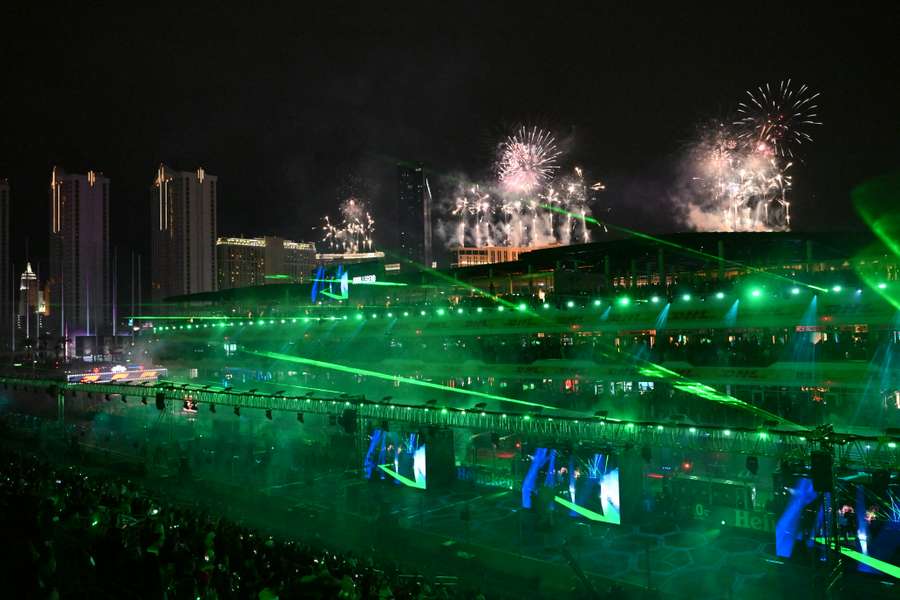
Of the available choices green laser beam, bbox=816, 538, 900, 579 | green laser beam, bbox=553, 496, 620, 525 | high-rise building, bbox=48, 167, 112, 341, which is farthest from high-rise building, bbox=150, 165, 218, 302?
green laser beam, bbox=816, 538, 900, 579

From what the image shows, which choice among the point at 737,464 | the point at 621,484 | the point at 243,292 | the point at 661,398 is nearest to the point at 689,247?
the point at 661,398

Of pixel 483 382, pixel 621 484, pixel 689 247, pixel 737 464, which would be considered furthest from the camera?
pixel 483 382

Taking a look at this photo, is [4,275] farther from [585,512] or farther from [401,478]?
[585,512]

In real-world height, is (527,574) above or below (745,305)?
below

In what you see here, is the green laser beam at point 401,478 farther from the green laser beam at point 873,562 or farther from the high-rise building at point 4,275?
the high-rise building at point 4,275

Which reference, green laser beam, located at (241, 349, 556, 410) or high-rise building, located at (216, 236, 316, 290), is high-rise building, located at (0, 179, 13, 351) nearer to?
high-rise building, located at (216, 236, 316, 290)

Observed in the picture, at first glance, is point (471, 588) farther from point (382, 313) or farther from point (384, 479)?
point (382, 313)

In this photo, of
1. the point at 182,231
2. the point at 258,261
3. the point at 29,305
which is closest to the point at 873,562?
the point at 182,231

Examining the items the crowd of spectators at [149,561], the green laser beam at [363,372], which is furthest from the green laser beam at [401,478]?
the crowd of spectators at [149,561]
